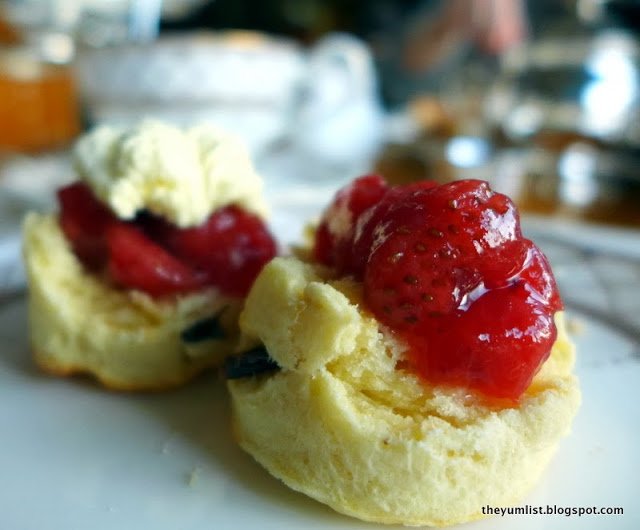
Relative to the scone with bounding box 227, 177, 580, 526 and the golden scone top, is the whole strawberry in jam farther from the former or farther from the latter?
the golden scone top

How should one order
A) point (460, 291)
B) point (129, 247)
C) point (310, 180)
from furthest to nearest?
point (310, 180), point (129, 247), point (460, 291)

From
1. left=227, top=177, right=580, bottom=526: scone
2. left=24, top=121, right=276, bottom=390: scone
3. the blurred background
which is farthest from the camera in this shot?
the blurred background

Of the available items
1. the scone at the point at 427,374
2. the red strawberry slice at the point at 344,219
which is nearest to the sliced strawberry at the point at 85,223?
the red strawberry slice at the point at 344,219

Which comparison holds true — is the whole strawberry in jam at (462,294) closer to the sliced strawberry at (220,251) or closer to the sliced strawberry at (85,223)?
the sliced strawberry at (220,251)

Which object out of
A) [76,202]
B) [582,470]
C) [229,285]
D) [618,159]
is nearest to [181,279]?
[229,285]

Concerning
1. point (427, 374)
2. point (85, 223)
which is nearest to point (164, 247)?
point (85, 223)

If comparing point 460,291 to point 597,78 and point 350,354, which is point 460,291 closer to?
point 350,354

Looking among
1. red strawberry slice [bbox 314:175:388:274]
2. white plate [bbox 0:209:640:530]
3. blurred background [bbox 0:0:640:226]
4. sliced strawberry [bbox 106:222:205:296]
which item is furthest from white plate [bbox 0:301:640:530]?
blurred background [bbox 0:0:640:226]

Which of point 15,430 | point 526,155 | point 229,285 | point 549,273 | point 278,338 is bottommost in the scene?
point 526,155
